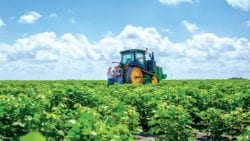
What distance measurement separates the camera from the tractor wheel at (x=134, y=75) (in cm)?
2242

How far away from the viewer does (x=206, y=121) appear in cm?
782

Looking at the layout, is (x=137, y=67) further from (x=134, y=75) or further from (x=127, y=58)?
(x=134, y=75)

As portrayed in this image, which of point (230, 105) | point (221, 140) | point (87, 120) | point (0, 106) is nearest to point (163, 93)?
point (230, 105)

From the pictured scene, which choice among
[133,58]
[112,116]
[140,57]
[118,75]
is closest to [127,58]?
[133,58]

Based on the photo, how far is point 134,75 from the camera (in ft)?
74.8

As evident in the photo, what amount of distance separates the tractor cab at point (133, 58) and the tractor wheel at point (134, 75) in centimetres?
97

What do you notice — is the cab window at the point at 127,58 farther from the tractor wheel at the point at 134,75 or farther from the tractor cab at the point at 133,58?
the tractor wheel at the point at 134,75

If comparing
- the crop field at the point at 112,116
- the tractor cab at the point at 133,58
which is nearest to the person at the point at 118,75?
the tractor cab at the point at 133,58

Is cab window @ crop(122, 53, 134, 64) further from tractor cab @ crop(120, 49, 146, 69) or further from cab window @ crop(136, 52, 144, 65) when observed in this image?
cab window @ crop(136, 52, 144, 65)

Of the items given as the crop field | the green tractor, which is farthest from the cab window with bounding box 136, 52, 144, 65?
the crop field

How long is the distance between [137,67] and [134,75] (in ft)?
4.50

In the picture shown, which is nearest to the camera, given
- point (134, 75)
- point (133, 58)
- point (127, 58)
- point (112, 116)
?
point (112, 116)

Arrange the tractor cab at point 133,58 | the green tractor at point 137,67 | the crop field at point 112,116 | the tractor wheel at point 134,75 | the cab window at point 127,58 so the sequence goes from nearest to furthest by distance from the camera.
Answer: the crop field at point 112,116, the tractor wheel at point 134,75, the green tractor at point 137,67, the tractor cab at point 133,58, the cab window at point 127,58

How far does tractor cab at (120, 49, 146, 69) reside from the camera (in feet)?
78.7
